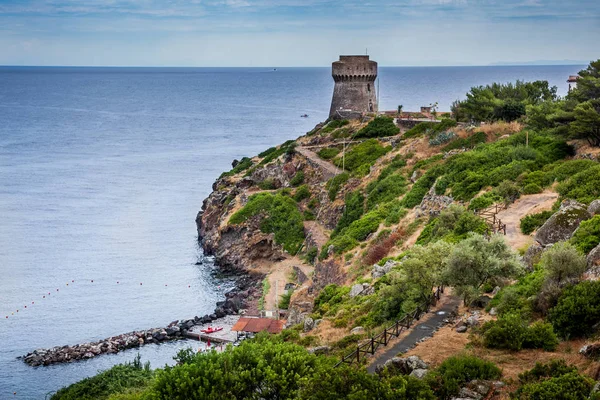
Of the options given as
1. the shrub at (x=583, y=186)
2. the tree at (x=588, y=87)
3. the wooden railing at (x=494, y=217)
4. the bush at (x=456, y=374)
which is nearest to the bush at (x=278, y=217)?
the tree at (x=588, y=87)

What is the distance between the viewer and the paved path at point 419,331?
23.2m

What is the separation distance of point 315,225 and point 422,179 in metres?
16.7

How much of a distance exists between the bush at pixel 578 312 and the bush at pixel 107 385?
68.6ft

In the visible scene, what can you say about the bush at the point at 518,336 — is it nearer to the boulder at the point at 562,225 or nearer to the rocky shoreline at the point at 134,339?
the boulder at the point at 562,225

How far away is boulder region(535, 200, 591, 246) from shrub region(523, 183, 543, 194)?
7.83 m

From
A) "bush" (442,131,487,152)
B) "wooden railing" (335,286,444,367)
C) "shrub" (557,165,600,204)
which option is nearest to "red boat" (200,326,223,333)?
"bush" (442,131,487,152)

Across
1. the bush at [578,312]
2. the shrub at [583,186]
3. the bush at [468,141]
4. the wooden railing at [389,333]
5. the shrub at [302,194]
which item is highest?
the bush at [468,141]

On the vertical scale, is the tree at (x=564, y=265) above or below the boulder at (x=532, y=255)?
above

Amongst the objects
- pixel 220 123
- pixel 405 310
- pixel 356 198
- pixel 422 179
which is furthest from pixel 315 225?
pixel 220 123

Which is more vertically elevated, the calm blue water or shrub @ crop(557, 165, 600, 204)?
shrub @ crop(557, 165, 600, 204)

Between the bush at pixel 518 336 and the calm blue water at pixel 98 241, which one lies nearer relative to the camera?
the bush at pixel 518 336

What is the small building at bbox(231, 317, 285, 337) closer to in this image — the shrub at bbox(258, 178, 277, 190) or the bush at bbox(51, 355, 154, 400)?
the bush at bbox(51, 355, 154, 400)

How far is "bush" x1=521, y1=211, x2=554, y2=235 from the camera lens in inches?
1298

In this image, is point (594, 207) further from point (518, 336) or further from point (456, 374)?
point (456, 374)
